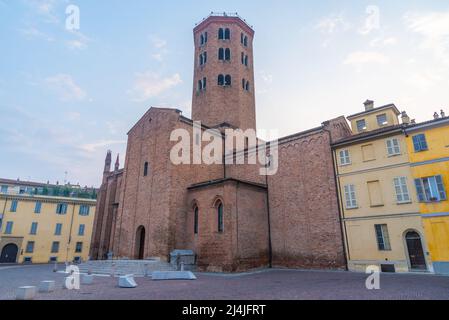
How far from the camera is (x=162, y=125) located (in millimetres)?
23438

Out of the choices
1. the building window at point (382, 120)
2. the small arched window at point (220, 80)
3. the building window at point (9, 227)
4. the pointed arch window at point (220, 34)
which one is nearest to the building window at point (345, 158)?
the building window at point (382, 120)

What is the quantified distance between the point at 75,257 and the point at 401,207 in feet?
139

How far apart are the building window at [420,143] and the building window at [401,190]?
2.03 meters

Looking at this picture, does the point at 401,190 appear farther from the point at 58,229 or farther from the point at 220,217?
the point at 58,229

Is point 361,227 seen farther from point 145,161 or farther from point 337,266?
point 145,161

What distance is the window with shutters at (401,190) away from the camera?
16156mm

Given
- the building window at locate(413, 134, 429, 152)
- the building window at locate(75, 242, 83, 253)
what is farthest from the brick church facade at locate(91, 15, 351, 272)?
the building window at locate(75, 242, 83, 253)

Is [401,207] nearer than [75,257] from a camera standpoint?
Yes

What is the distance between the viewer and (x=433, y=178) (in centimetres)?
1539

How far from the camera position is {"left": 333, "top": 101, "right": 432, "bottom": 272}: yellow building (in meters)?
15.7

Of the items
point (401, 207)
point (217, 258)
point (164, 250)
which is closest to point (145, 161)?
point (164, 250)

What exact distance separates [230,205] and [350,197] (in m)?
8.34

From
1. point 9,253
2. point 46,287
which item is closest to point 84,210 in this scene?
point 9,253

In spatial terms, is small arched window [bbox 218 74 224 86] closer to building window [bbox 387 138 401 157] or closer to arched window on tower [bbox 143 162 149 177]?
arched window on tower [bbox 143 162 149 177]
